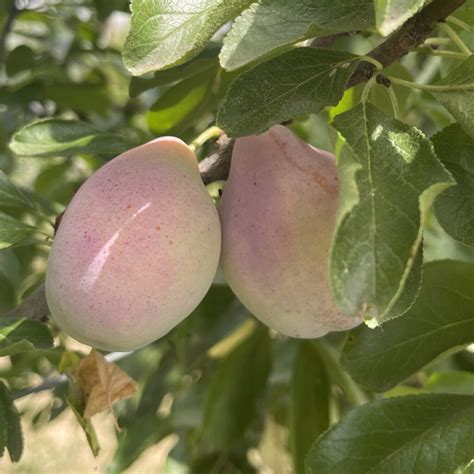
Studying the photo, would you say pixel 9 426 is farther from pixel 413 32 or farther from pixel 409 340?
pixel 413 32

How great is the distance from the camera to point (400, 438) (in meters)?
0.68

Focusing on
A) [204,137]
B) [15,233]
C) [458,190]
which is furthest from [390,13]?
[15,233]

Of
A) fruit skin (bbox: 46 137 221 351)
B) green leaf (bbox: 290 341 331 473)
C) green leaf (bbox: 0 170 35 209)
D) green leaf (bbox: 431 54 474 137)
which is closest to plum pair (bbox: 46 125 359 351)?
fruit skin (bbox: 46 137 221 351)

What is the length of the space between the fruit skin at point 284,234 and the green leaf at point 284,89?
0.06 metres

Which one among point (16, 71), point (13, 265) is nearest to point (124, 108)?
point (16, 71)

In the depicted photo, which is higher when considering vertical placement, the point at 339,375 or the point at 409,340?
the point at 409,340

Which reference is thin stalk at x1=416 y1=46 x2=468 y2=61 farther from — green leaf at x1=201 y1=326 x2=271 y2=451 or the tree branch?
green leaf at x1=201 y1=326 x2=271 y2=451

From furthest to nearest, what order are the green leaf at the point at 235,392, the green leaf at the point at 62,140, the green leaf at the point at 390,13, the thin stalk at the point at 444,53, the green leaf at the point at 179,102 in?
the green leaf at the point at 235,392 < the green leaf at the point at 179,102 < the green leaf at the point at 62,140 < the thin stalk at the point at 444,53 < the green leaf at the point at 390,13

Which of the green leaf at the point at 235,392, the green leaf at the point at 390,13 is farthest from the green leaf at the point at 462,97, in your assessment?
the green leaf at the point at 235,392

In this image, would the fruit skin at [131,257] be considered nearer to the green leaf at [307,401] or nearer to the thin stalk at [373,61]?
the thin stalk at [373,61]

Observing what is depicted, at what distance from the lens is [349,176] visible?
469 millimetres


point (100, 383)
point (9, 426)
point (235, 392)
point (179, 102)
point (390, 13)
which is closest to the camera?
point (390, 13)

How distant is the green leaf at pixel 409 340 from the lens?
2.46 ft

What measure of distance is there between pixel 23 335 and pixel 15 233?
0.13 metres
